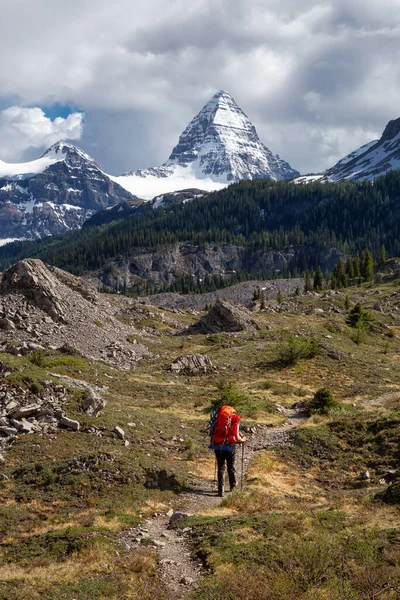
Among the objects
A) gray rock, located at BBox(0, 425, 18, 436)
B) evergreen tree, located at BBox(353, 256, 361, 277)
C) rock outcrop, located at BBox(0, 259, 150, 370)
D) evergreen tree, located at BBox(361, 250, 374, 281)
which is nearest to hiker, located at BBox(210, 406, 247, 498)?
gray rock, located at BBox(0, 425, 18, 436)

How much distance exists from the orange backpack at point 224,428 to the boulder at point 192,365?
23.3m

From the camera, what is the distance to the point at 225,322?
217 feet

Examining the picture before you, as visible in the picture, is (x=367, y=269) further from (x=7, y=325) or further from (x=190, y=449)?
(x=190, y=449)

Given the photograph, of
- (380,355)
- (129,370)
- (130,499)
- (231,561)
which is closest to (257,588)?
(231,561)

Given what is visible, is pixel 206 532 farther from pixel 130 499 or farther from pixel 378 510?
pixel 378 510

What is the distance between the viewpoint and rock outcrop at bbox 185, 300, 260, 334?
64750mm

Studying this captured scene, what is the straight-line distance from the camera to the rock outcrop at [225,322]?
64.8 meters

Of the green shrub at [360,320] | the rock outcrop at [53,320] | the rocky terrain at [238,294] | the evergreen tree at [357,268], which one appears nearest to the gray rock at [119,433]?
the rock outcrop at [53,320]

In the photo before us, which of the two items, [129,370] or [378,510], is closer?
[378,510]

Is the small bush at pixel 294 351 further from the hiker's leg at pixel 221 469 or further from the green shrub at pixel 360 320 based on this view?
the hiker's leg at pixel 221 469

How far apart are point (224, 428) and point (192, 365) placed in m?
24.9

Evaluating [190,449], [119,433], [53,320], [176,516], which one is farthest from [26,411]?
[53,320]

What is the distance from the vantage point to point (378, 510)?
13758 mm

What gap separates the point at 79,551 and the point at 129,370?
29719mm
